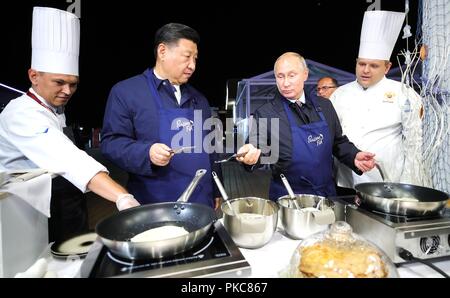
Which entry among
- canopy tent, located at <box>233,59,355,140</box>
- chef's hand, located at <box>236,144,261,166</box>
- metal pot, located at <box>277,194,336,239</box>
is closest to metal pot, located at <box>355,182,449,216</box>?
metal pot, located at <box>277,194,336,239</box>

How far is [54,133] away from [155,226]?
2.32 ft

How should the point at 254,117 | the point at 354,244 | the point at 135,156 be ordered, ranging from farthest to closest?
the point at 254,117 → the point at 135,156 → the point at 354,244

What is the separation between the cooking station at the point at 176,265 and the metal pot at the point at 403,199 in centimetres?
63

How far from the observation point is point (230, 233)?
1125mm

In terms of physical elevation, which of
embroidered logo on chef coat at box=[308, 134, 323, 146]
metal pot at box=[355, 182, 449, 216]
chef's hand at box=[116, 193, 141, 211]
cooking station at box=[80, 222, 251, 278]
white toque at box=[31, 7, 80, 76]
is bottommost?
cooking station at box=[80, 222, 251, 278]

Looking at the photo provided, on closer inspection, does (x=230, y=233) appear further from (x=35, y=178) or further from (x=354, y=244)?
(x=35, y=178)

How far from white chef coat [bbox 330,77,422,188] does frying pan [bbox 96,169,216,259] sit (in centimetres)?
143

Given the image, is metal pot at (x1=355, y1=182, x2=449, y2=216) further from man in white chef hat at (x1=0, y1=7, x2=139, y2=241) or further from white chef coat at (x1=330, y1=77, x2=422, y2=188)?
man in white chef hat at (x1=0, y1=7, x2=139, y2=241)

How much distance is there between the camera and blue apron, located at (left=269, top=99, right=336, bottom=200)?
176cm

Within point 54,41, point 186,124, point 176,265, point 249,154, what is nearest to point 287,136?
point 249,154
